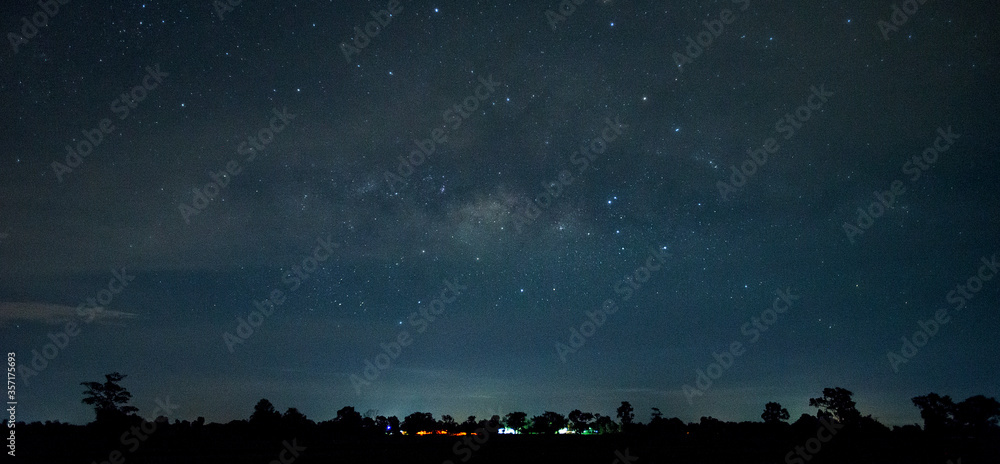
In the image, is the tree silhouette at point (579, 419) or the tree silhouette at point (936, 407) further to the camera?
the tree silhouette at point (579, 419)

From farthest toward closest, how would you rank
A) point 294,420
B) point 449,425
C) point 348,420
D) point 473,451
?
point 449,425 < point 348,420 < point 294,420 < point 473,451

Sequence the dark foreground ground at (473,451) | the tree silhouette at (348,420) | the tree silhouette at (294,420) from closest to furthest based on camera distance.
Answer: the dark foreground ground at (473,451) → the tree silhouette at (294,420) → the tree silhouette at (348,420)

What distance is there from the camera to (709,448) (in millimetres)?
46625

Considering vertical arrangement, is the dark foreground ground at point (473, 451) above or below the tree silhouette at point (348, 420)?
below

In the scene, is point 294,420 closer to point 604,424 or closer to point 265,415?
point 265,415

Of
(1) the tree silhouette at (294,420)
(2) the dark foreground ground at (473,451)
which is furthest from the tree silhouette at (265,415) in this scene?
(2) the dark foreground ground at (473,451)

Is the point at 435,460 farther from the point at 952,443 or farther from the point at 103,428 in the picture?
the point at 952,443

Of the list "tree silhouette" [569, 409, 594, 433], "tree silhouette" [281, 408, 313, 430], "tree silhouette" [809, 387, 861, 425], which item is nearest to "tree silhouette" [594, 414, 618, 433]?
"tree silhouette" [569, 409, 594, 433]

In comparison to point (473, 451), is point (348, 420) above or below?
above

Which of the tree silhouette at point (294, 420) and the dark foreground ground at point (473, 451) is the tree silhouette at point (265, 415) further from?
the dark foreground ground at point (473, 451)

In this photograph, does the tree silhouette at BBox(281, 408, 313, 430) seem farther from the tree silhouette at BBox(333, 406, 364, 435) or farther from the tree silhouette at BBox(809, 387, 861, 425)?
the tree silhouette at BBox(809, 387, 861, 425)

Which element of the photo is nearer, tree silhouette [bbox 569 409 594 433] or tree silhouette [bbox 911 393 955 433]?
tree silhouette [bbox 911 393 955 433]

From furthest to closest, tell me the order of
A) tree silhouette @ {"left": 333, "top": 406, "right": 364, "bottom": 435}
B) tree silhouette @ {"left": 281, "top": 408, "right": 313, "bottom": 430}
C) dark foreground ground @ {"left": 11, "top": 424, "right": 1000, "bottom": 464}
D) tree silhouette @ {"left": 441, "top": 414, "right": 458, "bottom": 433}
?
tree silhouette @ {"left": 441, "top": 414, "right": 458, "bottom": 433}
tree silhouette @ {"left": 333, "top": 406, "right": 364, "bottom": 435}
tree silhouette @ {"left": 281, "top": 408, "right": 313, "bottom": 430}
dark foreground ground @ {"left": 11, "top": 424, "right": 1000, "bottom": 464}

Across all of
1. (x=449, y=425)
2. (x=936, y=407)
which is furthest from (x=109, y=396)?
(x=936, y=407)
